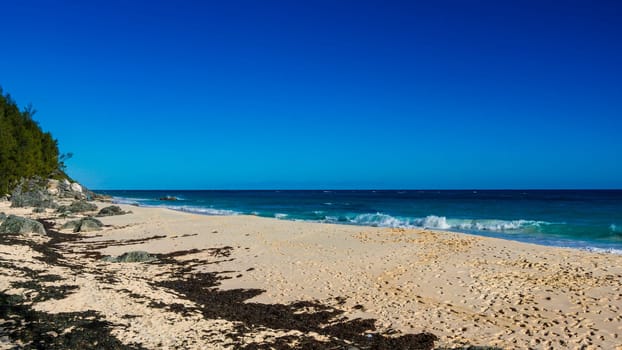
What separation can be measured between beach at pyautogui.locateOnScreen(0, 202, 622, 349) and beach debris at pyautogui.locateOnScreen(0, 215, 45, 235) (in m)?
0.80

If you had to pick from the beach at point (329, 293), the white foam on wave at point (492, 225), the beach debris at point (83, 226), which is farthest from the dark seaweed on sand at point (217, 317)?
the white foam on wave at point (492, 225)

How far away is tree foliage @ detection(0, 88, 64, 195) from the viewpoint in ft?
140

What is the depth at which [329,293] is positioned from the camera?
12.4 metres

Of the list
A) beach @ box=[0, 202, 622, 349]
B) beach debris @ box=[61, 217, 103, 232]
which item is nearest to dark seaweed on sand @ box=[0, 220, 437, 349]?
beach @ box=[0, 202, 622, 349]

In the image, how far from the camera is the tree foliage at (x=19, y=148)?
140 ft

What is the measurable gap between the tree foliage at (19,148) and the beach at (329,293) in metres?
28.0

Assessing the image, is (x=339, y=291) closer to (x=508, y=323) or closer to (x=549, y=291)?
(x=508, y=323)

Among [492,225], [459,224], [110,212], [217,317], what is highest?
[110,212]

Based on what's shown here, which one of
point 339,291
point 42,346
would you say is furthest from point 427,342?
point 42,346

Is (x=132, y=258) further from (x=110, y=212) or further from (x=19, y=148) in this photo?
(x=19, y=148)

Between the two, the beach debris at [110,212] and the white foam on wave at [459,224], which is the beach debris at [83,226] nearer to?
the beach debris at [110,212]

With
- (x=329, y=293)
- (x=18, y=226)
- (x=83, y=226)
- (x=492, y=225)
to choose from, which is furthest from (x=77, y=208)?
(x=492, y=225)

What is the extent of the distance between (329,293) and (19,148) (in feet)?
154

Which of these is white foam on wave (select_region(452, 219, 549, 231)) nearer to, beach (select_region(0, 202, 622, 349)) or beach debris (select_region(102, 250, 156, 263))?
beach (select_region(0, 202, 622, 349))
